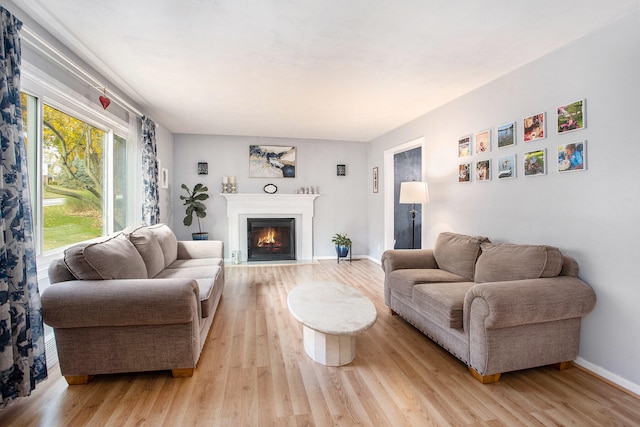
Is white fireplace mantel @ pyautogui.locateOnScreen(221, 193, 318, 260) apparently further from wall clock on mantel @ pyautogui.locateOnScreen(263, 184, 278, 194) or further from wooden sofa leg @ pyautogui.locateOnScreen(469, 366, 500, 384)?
wooden sofa leg @ pyautogui.locateOnScreen(469, 366, 500, 384)

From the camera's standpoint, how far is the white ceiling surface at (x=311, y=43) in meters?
2.09

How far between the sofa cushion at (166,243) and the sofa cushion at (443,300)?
2.63 m

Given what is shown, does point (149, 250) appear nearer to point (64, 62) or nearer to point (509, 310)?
point (64, 62)

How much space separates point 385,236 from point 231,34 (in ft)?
14.4

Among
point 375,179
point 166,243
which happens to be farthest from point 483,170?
point 166,243

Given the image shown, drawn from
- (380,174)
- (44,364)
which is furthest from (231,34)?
(380,174)

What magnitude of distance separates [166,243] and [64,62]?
189 centimetres

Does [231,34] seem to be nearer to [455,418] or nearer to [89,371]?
[89,371]

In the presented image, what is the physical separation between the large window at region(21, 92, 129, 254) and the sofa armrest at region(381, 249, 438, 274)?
9.96 feet

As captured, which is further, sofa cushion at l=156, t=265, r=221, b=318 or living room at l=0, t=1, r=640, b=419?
sofa cushion at l=156, t=265, r=221, b=318

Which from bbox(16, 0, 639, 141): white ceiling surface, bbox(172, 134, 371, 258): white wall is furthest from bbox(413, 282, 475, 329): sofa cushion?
bbox(172, 134, 371, 258): white wall

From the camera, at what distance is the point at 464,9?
2.08 metres

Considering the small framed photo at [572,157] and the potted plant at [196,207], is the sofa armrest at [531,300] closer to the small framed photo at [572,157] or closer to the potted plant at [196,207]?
the small framed photo at [572,157]

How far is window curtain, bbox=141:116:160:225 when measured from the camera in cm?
422
